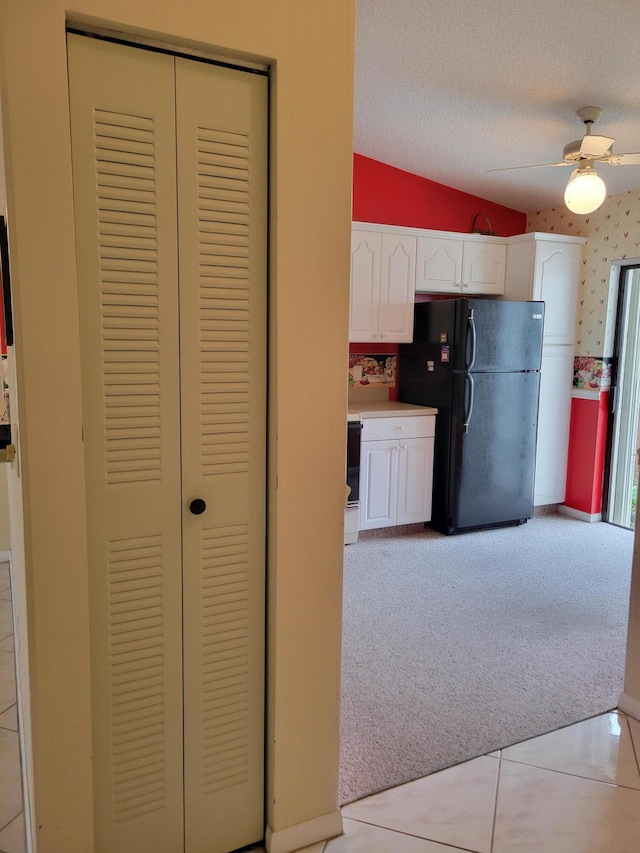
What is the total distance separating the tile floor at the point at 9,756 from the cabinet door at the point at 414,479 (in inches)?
101

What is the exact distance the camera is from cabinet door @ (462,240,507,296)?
15.5 ft

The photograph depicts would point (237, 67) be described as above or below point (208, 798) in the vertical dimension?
above

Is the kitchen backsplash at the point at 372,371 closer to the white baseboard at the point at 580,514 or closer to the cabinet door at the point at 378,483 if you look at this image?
the cabinet door at the point at 378,483

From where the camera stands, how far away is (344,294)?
Result: 64.0 inches

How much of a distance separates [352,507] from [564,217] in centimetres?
290

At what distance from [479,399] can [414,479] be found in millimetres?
731

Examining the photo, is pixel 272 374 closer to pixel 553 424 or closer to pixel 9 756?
pixel 9 756

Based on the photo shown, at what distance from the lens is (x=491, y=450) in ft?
14.9

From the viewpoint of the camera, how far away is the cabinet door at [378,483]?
4.32m

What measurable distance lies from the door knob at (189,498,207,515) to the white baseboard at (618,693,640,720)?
75.5 inches

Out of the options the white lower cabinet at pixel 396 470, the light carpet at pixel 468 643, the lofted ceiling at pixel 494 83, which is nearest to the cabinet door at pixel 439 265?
the lofted ceiling at pixel 494 83

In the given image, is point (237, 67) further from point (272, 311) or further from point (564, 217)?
point (564, 217)

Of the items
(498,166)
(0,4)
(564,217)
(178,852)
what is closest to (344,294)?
(0,4)

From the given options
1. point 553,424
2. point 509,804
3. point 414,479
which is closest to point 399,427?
point 414,479
